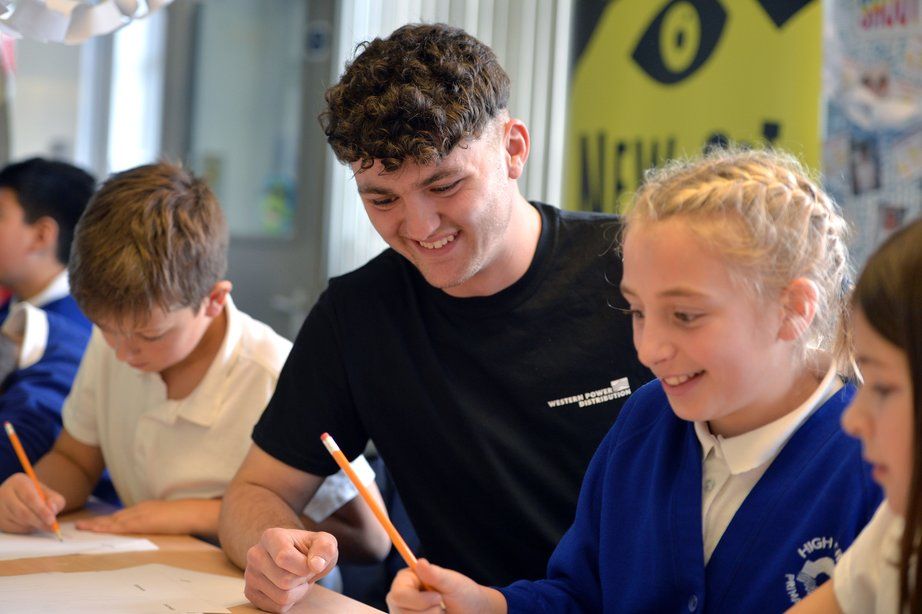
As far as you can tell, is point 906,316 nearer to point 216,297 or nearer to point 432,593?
point 432,593

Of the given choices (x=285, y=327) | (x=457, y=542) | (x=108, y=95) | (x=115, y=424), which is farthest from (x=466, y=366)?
(x=108, y=95)

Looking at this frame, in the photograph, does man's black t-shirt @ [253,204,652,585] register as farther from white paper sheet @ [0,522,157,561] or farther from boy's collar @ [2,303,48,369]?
boy's collar @ [2,303,48,369]

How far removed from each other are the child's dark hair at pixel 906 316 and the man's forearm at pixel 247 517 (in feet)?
2.95

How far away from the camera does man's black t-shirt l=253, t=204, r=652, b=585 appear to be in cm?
157

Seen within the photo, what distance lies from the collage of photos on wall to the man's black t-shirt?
852mm

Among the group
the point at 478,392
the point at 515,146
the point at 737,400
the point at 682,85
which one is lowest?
the point at 478,392

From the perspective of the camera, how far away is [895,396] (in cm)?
84

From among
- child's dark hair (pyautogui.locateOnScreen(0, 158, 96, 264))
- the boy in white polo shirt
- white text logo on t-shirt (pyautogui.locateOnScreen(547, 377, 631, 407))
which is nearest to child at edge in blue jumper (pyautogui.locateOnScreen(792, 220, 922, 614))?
white text logo on t-shirt (pyautogui.locateOnScreen(547, 377, 631, 407))

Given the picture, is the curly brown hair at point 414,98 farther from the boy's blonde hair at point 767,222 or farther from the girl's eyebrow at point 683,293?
the girl's eyebrow at point 683,293

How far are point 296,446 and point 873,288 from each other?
980 millimetres

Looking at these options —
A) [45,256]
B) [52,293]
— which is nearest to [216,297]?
[52,293]

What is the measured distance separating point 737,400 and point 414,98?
589 mm

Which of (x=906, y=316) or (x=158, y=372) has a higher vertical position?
(x=906, y=316)

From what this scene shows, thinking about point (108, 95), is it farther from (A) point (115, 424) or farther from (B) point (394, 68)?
(B) point (394, 68)
